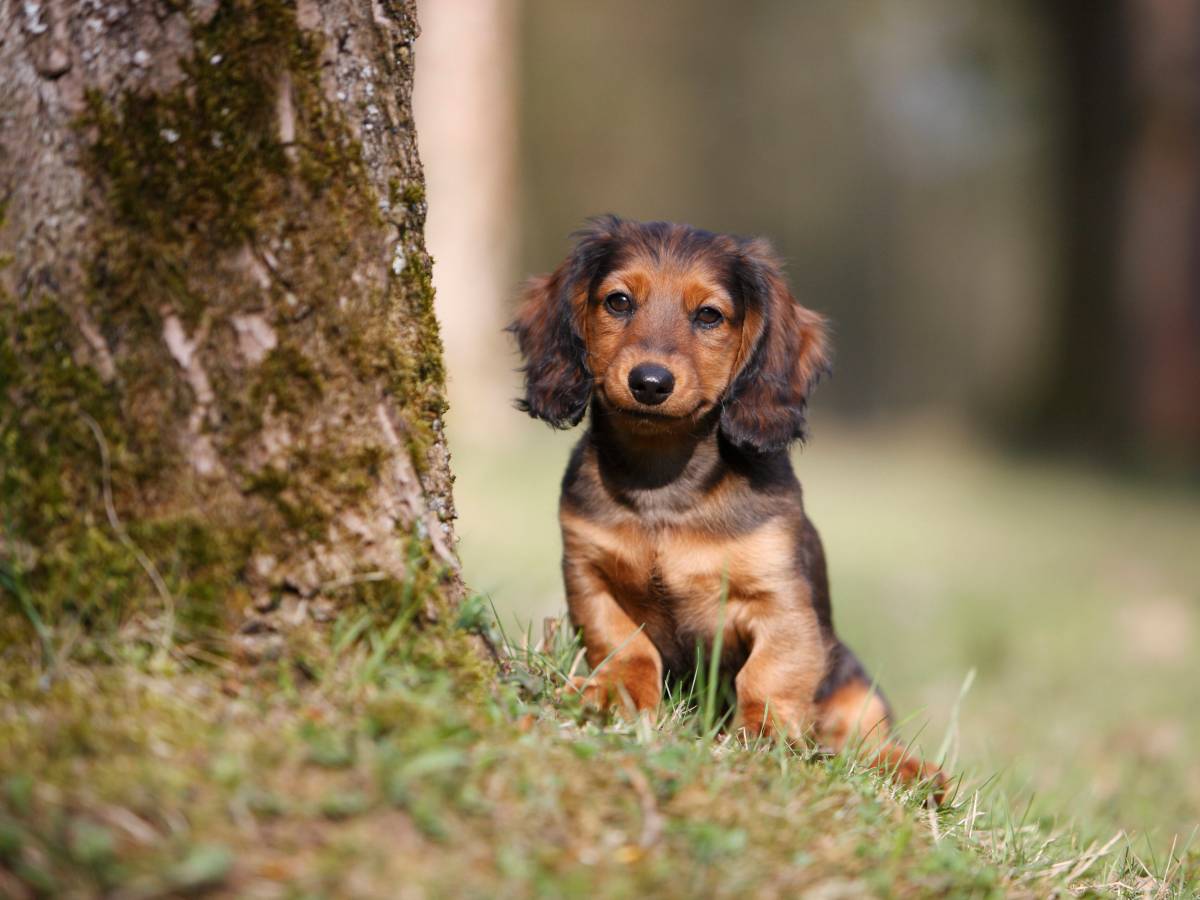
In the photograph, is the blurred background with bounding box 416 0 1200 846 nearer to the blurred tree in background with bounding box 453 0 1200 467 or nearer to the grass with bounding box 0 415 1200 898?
the blurred tree in background with bounding box 453 0 1200 467

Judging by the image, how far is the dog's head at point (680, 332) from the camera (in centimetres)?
→ 340

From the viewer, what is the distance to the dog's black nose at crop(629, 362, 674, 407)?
321cm

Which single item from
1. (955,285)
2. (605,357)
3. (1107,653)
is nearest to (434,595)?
(605,357)

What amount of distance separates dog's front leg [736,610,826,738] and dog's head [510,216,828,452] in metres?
0.48

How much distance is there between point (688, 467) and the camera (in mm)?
3455

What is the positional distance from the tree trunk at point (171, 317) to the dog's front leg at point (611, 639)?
1009 mm

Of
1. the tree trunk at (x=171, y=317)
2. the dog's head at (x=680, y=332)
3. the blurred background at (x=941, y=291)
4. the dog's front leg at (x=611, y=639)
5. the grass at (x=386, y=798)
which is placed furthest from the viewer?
the blurred background at (x=941, y=291)

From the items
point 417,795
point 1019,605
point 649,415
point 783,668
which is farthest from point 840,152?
point 417,795

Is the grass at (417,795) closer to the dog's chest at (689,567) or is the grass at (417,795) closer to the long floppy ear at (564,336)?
the dog's chest at (689,567)

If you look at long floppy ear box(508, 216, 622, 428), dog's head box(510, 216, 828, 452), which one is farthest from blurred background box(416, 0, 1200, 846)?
long floppy ear box(508, 216, 622, 428)

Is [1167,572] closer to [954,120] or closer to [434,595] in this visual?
[434,595]

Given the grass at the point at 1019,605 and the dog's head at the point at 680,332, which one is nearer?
the dog's head at the point at 680,332

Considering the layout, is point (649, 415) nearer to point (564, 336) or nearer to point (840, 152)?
point (564, 336)

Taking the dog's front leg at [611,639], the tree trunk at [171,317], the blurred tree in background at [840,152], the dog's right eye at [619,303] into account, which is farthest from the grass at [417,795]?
the blurred tree in background at [840,152]
